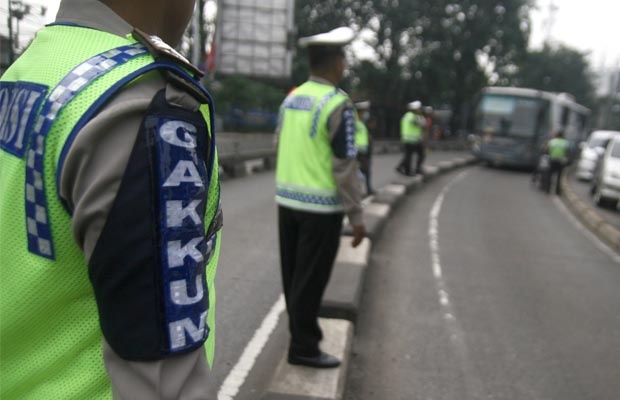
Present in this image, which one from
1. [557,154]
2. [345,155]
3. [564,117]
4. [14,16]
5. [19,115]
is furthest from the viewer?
[564,117]

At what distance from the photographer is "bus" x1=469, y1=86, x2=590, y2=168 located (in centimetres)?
2312

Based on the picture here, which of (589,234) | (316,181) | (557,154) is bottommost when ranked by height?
(589,234)

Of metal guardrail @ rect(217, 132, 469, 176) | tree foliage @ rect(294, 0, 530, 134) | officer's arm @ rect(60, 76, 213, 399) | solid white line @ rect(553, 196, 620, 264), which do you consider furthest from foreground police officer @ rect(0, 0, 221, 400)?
tree foliage @ rect(294, 0, 530, 134)

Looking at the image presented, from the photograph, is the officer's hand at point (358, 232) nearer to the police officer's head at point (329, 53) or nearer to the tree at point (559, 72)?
the police officer's head at point (329, 53)

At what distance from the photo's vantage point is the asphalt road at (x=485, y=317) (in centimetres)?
392

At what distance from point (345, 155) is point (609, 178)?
12.4 metres

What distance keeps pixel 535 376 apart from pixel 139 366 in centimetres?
377

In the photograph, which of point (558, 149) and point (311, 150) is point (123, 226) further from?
point (558, 149)

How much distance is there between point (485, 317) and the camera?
5.28m

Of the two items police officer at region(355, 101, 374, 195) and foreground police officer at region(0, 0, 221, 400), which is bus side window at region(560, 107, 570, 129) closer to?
police officer at region(355, 101, 374, 195)

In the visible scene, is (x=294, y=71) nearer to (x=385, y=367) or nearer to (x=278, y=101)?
(x=278, y=101)

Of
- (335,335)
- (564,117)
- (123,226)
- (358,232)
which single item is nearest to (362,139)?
(335,335)

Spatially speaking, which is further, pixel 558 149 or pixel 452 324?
pixel 558 149

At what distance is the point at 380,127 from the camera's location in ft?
112
